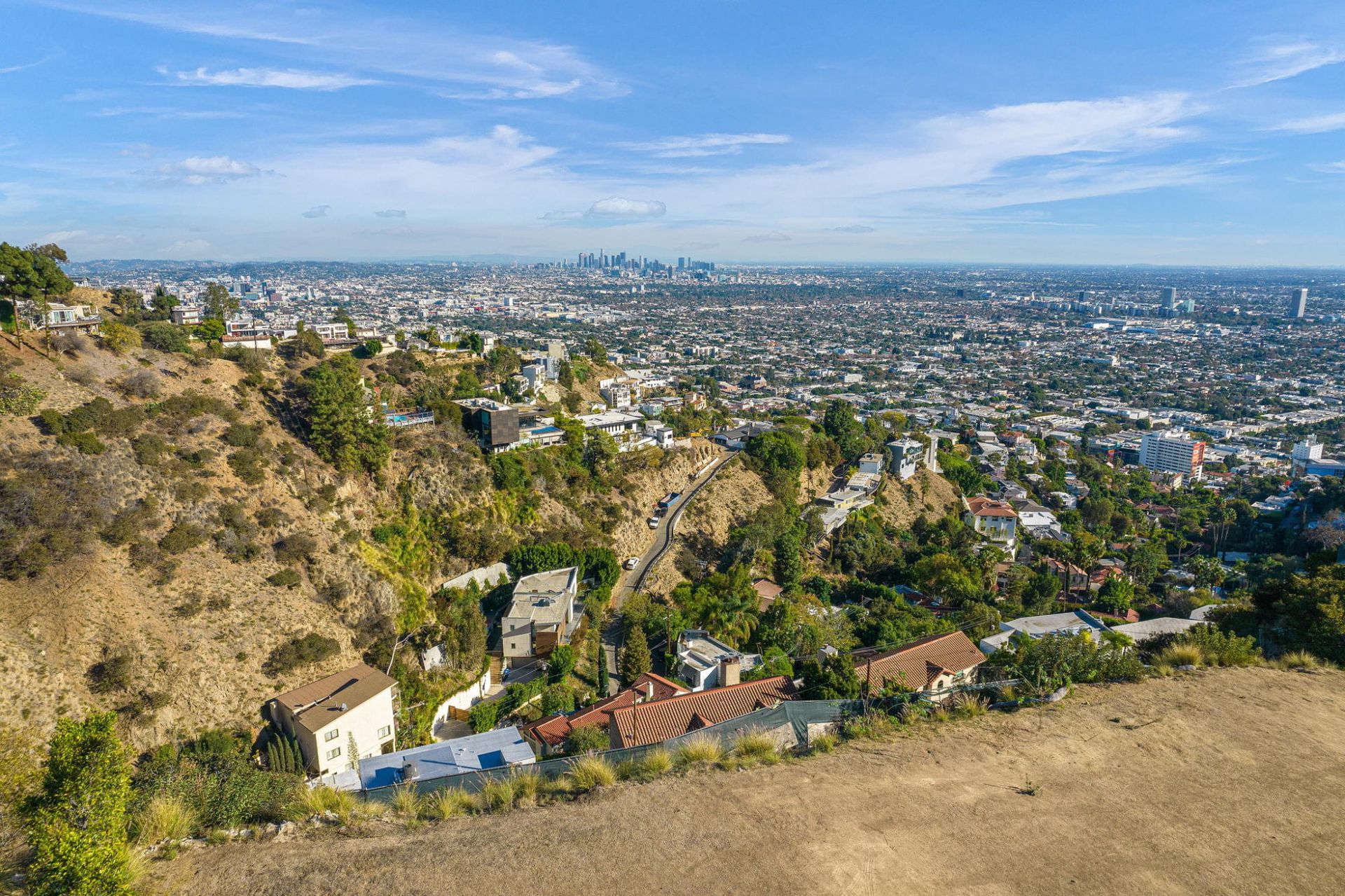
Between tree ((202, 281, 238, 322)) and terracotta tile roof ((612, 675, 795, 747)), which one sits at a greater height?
tree ((202, 281, 238, 322))

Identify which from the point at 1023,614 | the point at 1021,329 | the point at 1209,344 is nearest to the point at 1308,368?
the point at 1209,344

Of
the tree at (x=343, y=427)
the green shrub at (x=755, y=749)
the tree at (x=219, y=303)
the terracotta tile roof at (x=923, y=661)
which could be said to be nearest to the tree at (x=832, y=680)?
the terracotta tile roof at (x=923, y=661)

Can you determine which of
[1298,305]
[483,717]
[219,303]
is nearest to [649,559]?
[483,717]

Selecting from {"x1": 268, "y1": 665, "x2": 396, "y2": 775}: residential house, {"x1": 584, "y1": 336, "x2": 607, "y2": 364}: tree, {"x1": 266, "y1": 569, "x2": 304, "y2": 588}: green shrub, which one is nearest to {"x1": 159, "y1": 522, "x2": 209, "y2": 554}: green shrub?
{"x1": 266, "y1": 569, "x2": 304, "y2": 588}: green shrub

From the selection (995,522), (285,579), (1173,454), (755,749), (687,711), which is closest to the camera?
(755,749)

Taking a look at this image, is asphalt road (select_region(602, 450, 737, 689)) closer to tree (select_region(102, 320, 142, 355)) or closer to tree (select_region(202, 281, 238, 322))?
tree (select_region(102, 320, 142, 355))

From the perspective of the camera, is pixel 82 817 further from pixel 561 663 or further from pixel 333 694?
A: pixel 561 663
